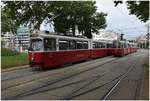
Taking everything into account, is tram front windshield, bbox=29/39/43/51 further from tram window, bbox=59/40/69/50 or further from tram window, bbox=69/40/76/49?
tram window, bbox=69/40/76/49

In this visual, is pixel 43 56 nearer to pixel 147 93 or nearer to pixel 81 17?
pixel 147 93

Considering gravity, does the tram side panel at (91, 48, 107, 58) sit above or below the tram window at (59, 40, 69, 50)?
below

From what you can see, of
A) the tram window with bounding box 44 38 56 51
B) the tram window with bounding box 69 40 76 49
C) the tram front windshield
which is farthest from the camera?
the tram window with bounding box 69 40 76 49

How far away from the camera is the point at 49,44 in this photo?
87.7ft

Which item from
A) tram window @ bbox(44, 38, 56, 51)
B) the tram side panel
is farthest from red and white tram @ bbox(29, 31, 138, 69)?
the tram side panel

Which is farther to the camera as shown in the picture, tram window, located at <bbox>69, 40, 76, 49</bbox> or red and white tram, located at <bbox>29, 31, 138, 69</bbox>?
tram window, located at <bbox>69, 40, 76, 49</bbox>

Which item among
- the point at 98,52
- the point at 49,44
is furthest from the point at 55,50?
the point at 98,52

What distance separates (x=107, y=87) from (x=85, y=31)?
150 ft

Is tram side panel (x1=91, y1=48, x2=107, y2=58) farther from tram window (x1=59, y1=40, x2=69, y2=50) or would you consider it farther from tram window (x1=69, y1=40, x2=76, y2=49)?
tram window (x1=59, y1=40, x2=69, y2=50)

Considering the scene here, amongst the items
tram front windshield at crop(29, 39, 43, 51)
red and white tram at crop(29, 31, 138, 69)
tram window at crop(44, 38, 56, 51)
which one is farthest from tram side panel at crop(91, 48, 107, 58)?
tram front windshield at crop(29, 39, 43, 51)

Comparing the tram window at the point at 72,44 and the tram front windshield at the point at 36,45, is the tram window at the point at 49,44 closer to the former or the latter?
the tram front windshield at the point at 36,45

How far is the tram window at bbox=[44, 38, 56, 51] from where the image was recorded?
26169 millimetres

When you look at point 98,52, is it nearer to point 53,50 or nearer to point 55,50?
point 55,50

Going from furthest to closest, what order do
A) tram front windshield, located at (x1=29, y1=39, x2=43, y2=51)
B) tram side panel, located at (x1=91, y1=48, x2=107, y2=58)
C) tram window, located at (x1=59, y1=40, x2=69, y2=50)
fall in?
tram side panel, located at (x1=91, y1=48, x2=107, y2=58), tram window, located at (x1=59, y1=40, x2=69, y2=50), tram front windshield, located at (x1=29, y1=39, x2=43, y2=51)
